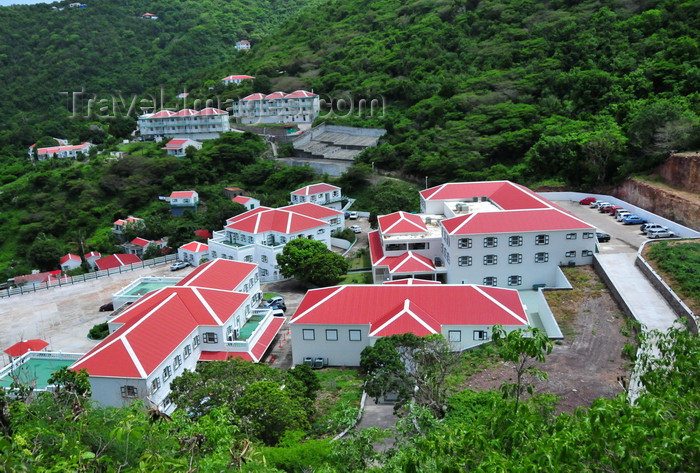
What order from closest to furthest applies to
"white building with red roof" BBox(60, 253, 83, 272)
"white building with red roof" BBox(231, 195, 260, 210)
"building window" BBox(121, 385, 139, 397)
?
"building window" BBox(121, 385, 139, 397) → "white building with red roof" BBox(60, 253, 83, 272) → "white building with red roof" BBox(231, 195, 260, 210)

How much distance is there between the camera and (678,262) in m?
26.1

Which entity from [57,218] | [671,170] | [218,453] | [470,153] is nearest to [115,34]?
[57,218]

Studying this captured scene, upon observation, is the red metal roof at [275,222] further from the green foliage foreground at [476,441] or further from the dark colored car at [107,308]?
the green foliage foreground at [476,441]

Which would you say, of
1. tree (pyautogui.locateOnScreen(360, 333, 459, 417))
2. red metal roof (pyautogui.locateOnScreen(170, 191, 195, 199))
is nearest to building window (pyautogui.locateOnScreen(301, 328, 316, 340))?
tree (pyautogui.locateOnScreen(360, 333, 459, 417))

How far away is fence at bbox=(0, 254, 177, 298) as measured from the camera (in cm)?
3844

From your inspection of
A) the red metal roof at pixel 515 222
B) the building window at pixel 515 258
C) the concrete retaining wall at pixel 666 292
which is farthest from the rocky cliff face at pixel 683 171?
the building window at pixel 515 258

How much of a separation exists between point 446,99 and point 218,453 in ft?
187

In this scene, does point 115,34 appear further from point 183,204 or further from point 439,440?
point 439,440

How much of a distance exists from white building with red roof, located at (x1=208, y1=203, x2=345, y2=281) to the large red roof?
1268cm

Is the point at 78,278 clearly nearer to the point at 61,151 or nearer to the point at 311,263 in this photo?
the point at 311,263

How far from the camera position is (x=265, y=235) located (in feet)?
129

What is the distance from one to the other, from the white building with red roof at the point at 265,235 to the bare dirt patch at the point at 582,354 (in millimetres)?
17474

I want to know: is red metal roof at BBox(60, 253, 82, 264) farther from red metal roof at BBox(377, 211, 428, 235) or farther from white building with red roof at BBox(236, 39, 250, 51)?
white building with red roof at BBox(236, 39, 250, 51)

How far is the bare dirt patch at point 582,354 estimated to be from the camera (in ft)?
61.7
